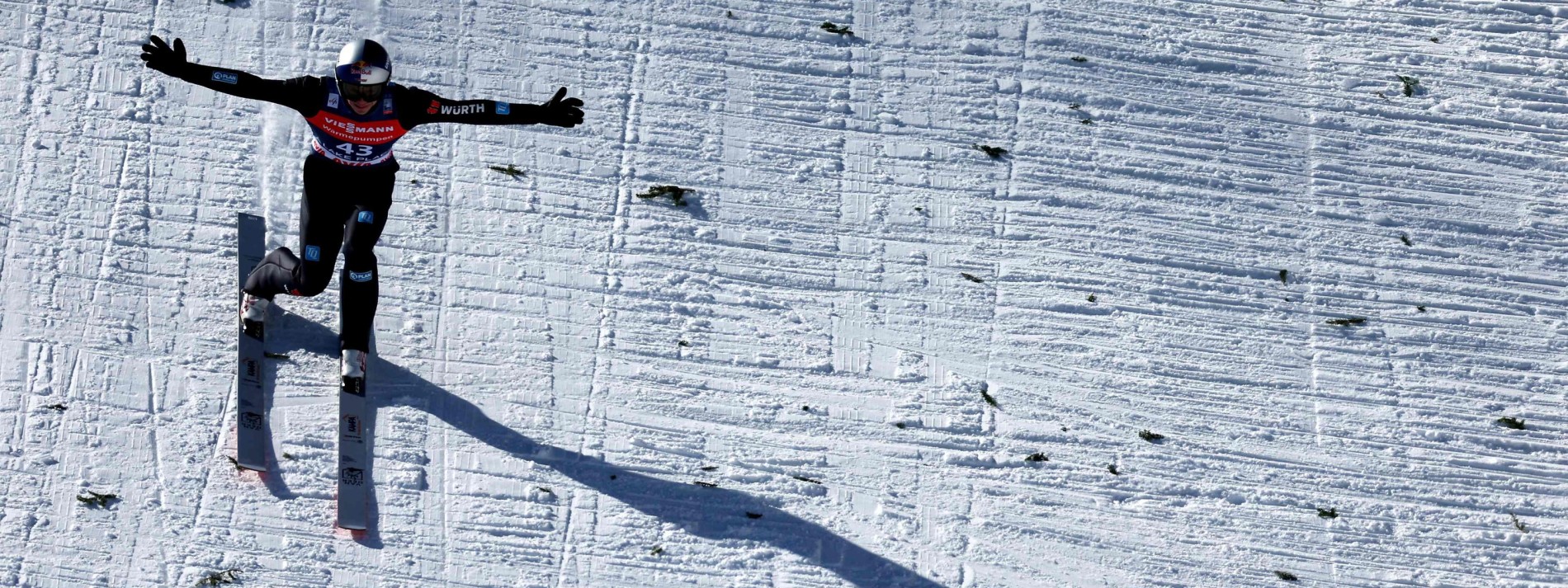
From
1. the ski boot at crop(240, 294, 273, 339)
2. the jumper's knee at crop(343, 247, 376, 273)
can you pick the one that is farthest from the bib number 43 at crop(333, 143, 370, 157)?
the ski boot at crop(240, 294, 273, 339)

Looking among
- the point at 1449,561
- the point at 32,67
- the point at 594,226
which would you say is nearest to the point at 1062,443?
the point at 1449,561

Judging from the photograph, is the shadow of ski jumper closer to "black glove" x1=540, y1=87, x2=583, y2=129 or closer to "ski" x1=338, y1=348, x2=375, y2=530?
"ski" x1=338, y1=348, x2=375, y2=530

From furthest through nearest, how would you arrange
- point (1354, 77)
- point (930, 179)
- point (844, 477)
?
point (1354, 77), point (930, 179), point (844, 477)

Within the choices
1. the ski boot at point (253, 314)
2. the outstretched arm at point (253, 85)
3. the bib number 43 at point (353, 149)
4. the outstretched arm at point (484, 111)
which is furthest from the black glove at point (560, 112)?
the ski boot at point (253, 314)

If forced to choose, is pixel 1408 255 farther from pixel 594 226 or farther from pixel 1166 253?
pixel 594 226

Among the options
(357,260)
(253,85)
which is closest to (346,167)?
(357,260)

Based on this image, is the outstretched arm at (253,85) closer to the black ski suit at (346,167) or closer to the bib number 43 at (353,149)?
the black ski suit at (346,167)
